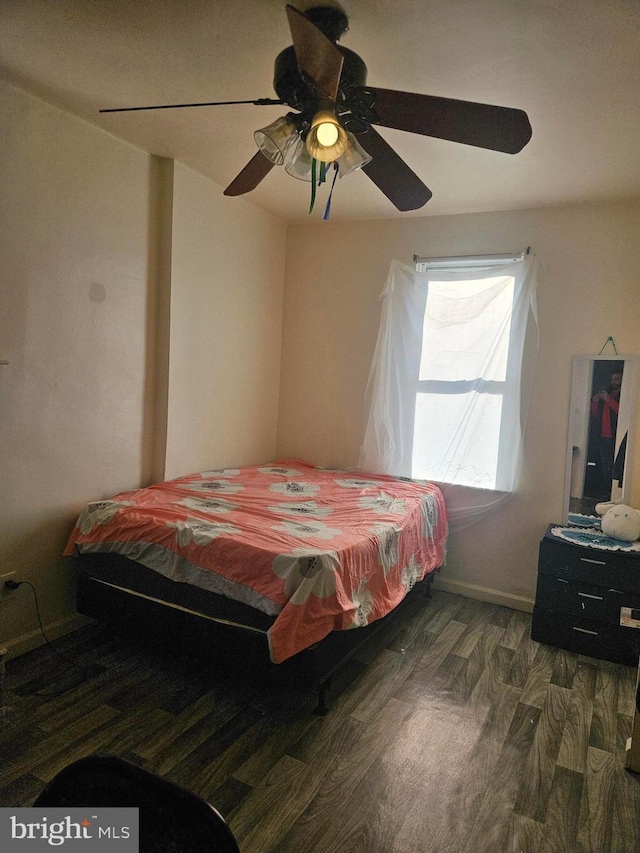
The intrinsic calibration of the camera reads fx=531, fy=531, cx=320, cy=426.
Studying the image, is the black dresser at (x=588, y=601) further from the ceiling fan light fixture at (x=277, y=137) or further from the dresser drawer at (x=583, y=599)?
the ceiling fan light fixture at (x=277, y=137)

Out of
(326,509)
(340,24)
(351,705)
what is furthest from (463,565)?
(340,24)

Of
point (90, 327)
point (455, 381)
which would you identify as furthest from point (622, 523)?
point (90, 327)

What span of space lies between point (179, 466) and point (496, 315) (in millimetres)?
2198

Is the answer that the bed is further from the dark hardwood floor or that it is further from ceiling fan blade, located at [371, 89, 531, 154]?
ceiling fan blade, located at [371, 89, 531, 154]

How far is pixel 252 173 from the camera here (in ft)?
6.78

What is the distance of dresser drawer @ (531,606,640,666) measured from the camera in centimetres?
272

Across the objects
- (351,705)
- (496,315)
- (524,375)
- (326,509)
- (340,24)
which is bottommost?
(351,705)

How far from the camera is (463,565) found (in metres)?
3.58

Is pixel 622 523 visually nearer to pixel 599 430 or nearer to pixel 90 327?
pixel 599 430

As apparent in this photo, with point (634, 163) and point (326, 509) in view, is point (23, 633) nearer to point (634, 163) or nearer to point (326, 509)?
point (326, 509)

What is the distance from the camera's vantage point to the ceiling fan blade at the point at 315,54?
50.8 inches

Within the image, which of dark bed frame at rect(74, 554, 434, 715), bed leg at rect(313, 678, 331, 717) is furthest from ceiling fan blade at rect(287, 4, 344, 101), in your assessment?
bed leg at rect(313, 678, 331, 717)

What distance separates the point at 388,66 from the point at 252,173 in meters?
0.63

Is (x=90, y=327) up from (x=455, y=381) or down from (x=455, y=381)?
up
